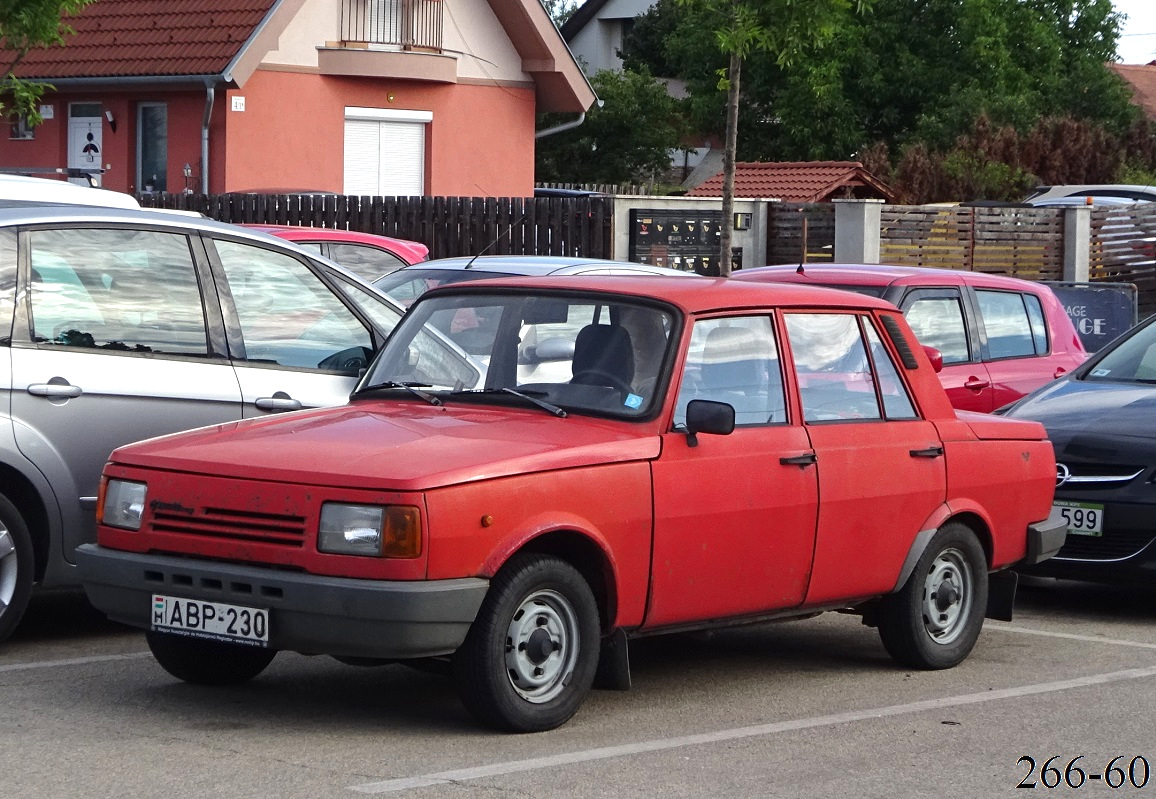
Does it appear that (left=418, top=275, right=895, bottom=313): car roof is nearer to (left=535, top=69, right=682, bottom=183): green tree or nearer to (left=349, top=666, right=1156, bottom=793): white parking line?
(left=349, top=666, right=1156, bottom=793): white parking line

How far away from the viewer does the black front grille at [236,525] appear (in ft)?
19.7

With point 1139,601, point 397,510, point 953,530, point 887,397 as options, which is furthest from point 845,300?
point 1139,601

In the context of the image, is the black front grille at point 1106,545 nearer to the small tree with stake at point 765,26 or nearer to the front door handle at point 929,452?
the front door handle at point 929,452

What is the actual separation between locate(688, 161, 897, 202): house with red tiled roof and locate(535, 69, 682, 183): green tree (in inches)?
592

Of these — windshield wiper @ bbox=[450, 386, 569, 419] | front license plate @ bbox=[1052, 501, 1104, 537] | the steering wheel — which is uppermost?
the steering wheel

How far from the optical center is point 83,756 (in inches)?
232

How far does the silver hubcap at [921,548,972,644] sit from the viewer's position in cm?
778

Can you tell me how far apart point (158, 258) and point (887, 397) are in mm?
3231

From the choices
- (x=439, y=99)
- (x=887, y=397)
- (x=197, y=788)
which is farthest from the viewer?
(x=439, y=99)

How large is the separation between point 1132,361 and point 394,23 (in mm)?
23906

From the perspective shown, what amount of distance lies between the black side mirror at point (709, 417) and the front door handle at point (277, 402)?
226 cm

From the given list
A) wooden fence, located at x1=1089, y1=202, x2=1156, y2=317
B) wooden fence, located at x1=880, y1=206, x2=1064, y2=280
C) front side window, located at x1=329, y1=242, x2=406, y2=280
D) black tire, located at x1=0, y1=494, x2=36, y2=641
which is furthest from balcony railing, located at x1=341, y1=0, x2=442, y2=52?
black tire, located at x1=0, y1=494, x2=36, y2=641

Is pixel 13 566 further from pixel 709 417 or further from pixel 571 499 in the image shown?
pixel 709 417

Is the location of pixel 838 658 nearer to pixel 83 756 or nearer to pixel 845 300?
pixel 845 300
